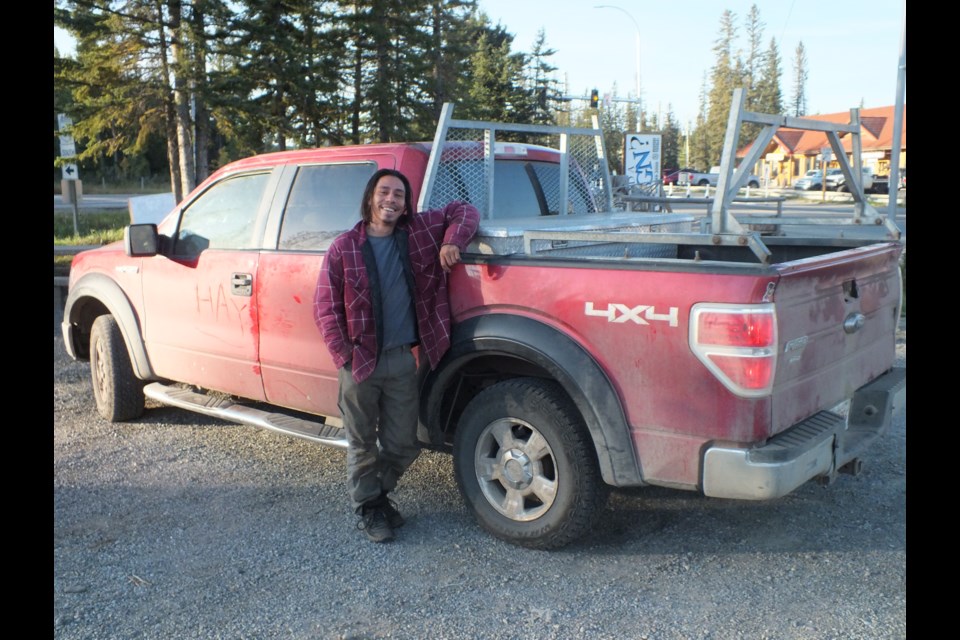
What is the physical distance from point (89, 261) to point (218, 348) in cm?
170

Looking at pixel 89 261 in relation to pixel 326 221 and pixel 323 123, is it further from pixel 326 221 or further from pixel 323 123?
pixel 323 123

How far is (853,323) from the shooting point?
12.7 ft

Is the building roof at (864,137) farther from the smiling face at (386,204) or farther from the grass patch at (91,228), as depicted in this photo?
the smiling face at (386,204)

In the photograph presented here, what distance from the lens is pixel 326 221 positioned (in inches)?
189

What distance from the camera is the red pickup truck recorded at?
11.1ft

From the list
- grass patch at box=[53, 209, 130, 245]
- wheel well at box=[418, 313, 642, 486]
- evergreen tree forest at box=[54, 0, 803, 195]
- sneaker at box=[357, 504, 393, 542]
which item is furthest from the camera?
grass patch at box=[53, 209, 130, 245]

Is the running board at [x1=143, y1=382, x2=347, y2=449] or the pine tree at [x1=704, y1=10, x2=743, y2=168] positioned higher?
the pine tree at [x1=704, y1=10, x2=743, y2=168]

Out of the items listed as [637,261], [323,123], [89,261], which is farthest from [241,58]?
[637,261]

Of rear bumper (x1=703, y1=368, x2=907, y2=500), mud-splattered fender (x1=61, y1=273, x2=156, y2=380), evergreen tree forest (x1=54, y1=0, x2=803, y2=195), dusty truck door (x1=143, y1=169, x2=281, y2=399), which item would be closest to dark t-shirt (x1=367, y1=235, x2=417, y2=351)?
dusty truck door (x1=143, y1=169, x2=281, y2=399)

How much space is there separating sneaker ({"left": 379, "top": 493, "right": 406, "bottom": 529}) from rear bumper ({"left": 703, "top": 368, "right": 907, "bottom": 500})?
1601mm

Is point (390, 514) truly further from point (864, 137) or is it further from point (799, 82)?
point (799, 82)


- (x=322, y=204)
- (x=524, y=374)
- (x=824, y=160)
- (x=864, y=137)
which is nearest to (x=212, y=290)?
(x=322, y=204)

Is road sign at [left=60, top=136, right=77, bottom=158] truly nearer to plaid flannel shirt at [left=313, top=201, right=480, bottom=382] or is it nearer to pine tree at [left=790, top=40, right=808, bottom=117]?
plaid flannel shirt at [left=313, top=201, right=480, bottom=382]

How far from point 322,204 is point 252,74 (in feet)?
35.9
